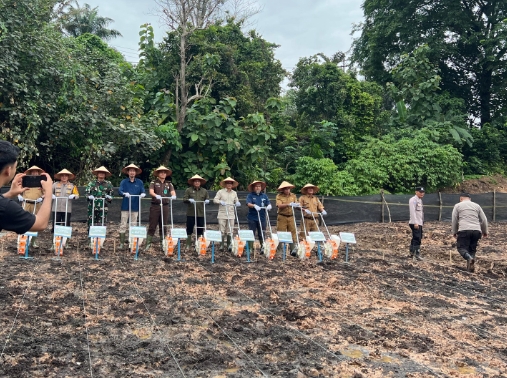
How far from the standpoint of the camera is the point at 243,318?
4.48 m

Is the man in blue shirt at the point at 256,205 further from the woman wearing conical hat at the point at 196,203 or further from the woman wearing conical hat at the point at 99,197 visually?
the woman wearing conical hat at the point at 99,197

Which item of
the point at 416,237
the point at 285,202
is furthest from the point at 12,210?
the point at 416,237

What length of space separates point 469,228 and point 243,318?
4.41 m

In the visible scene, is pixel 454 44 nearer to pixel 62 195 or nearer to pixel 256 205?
pixel 256 205

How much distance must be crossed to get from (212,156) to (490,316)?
9559 mm

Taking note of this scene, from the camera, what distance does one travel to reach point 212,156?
44.1 feet

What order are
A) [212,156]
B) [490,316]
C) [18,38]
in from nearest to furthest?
[490,316], [18,38], [212,156]

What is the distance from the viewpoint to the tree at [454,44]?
2064cm

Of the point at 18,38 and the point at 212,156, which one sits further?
the point at 212,156

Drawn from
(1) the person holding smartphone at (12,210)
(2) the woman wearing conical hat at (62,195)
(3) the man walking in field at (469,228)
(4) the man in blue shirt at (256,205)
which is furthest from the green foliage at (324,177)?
(1) the person holding smartphone at (12,210)

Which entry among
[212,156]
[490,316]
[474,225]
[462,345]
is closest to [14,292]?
[462,345]

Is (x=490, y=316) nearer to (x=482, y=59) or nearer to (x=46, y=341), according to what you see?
(x=46, y=341)

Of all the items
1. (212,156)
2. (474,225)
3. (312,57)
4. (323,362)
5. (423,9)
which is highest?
(423,9)

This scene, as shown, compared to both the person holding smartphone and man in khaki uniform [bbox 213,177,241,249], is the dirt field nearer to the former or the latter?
man in khaki uniform [bbox 213,177,241,249]
